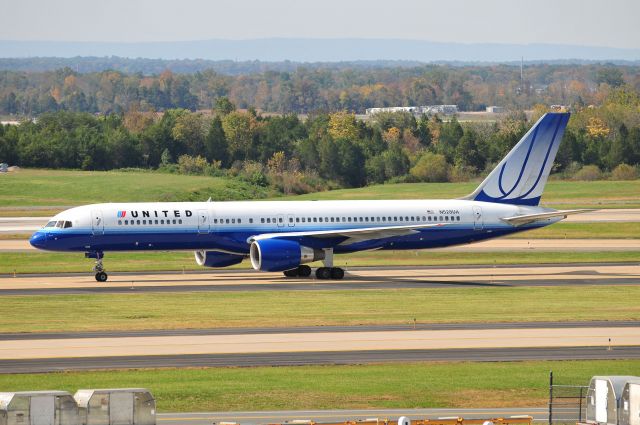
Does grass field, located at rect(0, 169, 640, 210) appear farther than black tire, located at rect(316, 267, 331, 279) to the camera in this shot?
Yes

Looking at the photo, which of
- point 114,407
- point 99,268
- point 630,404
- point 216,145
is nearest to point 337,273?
point 99,268

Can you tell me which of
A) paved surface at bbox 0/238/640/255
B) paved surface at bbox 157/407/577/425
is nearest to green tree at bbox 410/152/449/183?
paved surface at bbox 0/238/640/255

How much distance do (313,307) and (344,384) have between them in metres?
19.4

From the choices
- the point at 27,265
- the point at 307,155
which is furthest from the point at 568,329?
the point at 307,155

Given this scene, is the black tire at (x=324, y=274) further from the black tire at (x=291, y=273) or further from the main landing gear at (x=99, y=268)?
the main landing gear at (x=99, y=268)

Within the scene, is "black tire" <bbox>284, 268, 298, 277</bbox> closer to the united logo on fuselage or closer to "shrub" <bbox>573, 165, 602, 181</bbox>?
the united logo on fuselage

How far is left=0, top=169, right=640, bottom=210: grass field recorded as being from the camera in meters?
137

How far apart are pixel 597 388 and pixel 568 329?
846 inches

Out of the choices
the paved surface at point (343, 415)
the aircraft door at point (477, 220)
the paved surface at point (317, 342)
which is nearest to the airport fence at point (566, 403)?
the paved surface at point (343, 415)

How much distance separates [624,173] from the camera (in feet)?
550

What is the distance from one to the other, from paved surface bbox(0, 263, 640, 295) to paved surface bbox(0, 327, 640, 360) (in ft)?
53.7

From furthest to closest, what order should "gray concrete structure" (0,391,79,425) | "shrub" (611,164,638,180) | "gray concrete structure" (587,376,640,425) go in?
1. "shrub" (611,164,638,180)
2. "gray concrete structure" (587,376,640,425)
3. "gray concrete structure" (0,391,79,425)

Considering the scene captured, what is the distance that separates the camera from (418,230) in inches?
2876

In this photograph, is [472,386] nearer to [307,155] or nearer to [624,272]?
[624,272]
